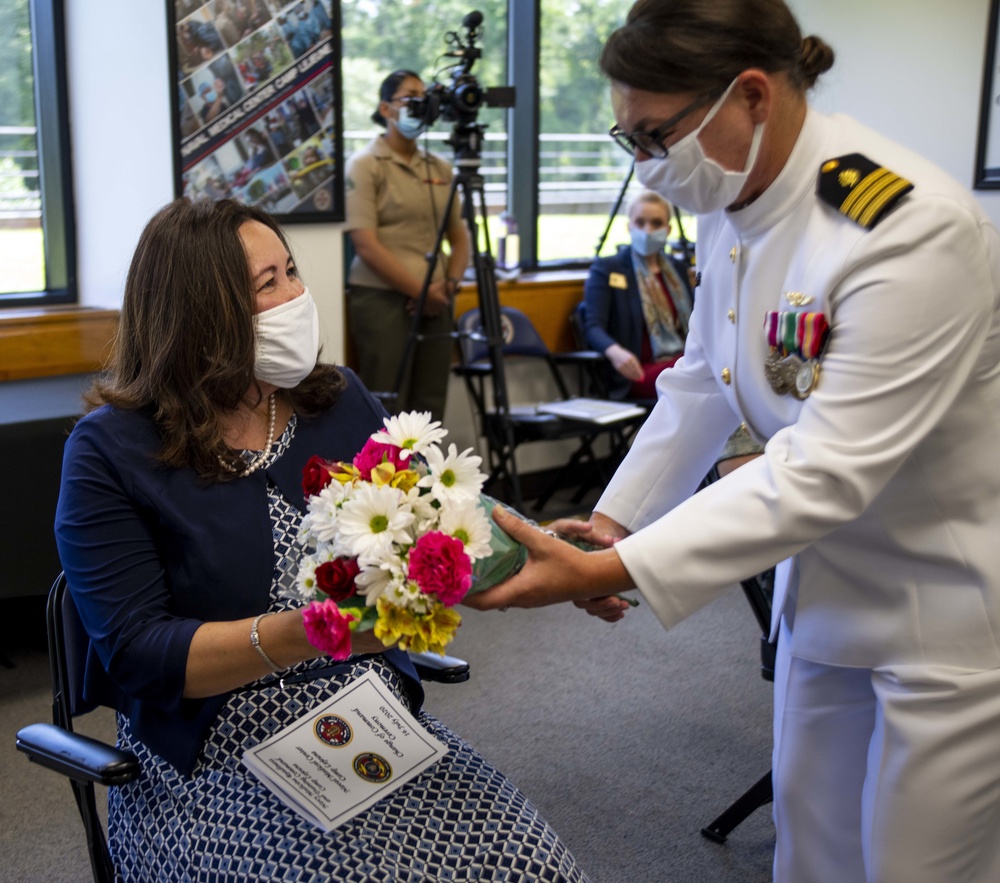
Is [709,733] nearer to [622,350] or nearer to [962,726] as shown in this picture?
[962,726]

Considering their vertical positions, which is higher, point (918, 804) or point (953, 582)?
point (953, 582)

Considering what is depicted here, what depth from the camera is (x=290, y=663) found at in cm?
145

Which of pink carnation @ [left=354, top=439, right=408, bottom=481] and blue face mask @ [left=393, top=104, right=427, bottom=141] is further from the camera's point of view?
blue face mask @ [left=393, top=104, right=427, bottom=141]

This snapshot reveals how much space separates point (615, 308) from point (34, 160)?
8.74ft

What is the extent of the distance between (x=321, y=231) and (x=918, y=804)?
3.46 meters

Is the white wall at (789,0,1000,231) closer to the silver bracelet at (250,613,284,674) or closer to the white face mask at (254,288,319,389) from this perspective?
the white face mask at (254,288,319,389)

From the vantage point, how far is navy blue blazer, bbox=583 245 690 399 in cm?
529

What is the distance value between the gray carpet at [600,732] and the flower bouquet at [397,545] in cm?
149

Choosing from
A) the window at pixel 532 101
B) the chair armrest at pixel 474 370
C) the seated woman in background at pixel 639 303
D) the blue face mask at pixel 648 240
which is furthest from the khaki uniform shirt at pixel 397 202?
the blue face mask at pixel 648 240

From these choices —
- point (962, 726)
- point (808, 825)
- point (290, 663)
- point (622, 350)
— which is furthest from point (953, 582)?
point (622, 350)

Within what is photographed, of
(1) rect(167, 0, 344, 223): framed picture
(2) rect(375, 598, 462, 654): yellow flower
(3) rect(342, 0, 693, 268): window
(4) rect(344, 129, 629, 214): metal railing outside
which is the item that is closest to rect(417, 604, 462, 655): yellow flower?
(2) rect(375, 598, 462, 654): yellow flower

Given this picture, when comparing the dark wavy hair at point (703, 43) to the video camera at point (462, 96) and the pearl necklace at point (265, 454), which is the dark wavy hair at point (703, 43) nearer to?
the pearl necklace at point (265, 454)

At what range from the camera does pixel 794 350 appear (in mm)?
1367

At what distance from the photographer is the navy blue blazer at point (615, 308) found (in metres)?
5.29
